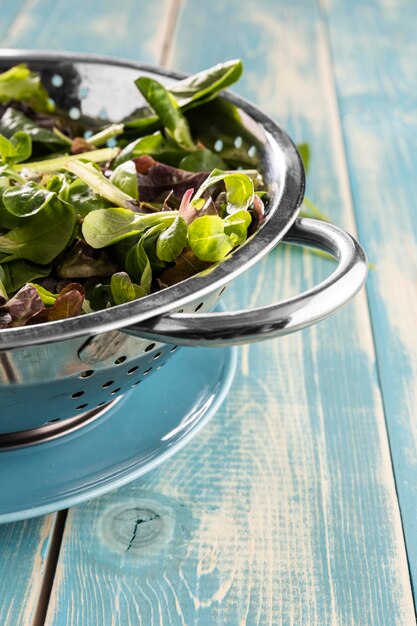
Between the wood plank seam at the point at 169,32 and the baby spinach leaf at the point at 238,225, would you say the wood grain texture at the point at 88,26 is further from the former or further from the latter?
the baby spinach leaf at the point at 238,225

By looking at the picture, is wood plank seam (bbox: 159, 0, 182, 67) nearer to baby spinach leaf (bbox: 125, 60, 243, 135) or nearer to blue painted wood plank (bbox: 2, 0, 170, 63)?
blue painted wood plank (bbox: 2, 0, 170, 63)

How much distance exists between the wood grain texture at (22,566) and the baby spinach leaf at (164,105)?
0.47m

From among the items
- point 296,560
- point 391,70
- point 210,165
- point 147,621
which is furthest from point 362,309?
point 391,70

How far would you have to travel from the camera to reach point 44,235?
0.77m

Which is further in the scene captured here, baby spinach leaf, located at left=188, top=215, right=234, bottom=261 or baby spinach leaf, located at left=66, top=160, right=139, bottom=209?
baby spinach leaf, located at left=66, top=160, right=139, bottom=209

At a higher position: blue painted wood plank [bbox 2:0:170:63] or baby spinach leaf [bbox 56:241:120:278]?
blue painted wood plank [bbox 2:0:170:63]

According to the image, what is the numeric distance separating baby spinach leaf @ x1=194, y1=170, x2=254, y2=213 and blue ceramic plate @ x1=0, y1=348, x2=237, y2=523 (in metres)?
0.20

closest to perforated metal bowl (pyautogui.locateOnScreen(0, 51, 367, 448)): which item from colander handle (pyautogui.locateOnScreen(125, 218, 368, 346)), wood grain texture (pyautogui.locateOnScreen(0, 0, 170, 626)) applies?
colander handle (pyautogui.locateOnScreen(125, 218, 368, 346))

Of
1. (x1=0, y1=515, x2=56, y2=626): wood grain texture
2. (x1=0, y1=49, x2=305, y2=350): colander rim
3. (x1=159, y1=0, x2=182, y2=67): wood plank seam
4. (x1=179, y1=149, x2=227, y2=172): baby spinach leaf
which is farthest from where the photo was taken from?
(x1=159, y1=0, x2=182, y2=67): wood plank seam

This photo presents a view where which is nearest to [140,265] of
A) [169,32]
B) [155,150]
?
[155,150]

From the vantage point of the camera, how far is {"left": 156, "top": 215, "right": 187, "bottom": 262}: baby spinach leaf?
2.40 feet

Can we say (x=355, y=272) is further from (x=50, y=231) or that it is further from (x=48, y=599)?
(x=48, y=599)

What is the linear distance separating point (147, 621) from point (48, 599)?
0.31 ft

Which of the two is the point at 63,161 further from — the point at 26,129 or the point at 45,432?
the point at 45,432
